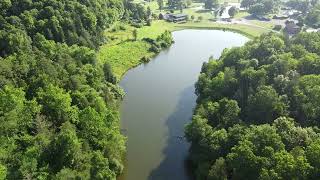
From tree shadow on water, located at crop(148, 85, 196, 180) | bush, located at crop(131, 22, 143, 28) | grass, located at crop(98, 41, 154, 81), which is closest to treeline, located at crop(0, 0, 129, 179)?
tree shadow on water, located at crop(148, 85, 196, 180)

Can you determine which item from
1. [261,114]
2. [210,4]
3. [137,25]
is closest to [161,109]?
[261,114]

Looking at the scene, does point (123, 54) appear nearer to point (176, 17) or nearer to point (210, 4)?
point (176, 17)

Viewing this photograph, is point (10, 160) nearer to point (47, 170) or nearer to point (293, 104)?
point (47, 170)

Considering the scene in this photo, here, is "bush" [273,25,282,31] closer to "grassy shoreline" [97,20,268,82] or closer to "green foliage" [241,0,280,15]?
"grassy shoreline" [97,20,268,82]

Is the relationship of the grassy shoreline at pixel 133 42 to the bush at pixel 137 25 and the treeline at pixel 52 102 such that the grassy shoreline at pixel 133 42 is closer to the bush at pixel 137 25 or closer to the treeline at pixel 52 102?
the bush at pixel 137 25

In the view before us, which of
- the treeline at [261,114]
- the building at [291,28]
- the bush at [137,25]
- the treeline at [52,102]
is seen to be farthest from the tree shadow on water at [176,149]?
the building at [291,28]
